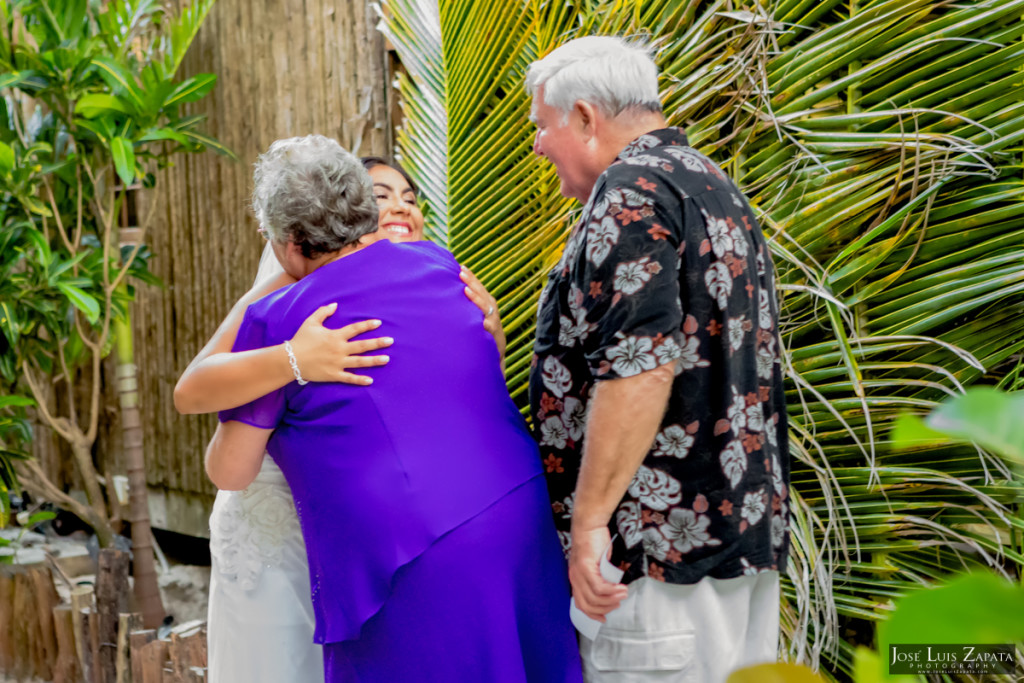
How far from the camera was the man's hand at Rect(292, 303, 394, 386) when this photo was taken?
1266 mm

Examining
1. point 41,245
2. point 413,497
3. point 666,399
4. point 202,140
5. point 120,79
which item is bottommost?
point 413,497

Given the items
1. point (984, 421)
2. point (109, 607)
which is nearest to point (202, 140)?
point (109, 607)

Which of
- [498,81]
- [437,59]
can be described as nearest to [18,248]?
[437,59]

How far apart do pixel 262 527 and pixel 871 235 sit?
53.2 inches

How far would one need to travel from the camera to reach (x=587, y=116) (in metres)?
1.33

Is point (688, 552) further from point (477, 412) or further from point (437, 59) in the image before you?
point (437, 59)

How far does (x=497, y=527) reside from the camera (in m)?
1.31

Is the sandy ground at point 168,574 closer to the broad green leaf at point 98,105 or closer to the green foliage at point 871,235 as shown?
the broad green leaf at point 98,105

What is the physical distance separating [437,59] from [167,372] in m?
3.05

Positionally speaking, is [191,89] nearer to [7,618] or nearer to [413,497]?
[7,618]

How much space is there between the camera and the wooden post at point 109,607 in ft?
9.56

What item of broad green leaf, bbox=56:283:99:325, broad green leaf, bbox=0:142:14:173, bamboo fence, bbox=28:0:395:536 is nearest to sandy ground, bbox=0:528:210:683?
bamboo fence, bbox=28:0:395:536

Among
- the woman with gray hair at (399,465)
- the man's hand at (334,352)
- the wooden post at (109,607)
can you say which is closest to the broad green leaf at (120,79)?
the wooden post at (109,607)

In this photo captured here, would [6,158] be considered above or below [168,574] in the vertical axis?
above
